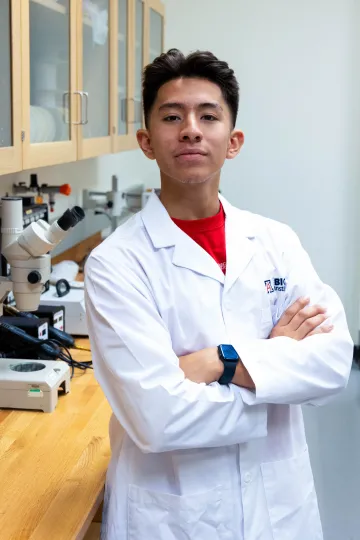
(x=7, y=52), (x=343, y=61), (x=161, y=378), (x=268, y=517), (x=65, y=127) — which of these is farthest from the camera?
(x=343, y=61)

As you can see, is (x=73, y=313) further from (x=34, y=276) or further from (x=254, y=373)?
(x=254, y=373)

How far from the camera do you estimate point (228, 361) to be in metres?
1.35

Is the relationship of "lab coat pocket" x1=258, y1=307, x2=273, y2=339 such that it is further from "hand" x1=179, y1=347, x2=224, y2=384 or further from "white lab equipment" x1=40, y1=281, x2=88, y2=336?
"white lab equipment" x1=40, y1=281, x2=88, y2=336

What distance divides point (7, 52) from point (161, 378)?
3.38ft

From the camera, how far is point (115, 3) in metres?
2.85

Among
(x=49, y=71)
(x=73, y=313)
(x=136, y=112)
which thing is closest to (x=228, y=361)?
(x=73, y=313)

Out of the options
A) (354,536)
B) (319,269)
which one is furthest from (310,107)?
(354,536)

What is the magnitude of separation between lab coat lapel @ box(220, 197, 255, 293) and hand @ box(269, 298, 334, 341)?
0.48ft

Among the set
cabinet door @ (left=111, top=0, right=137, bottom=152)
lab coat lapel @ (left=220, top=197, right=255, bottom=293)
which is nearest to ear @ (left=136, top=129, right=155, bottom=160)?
lab coat lapel @ (left=220, top=197, right=255, bottom=293)

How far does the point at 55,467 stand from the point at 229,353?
1.60 ft

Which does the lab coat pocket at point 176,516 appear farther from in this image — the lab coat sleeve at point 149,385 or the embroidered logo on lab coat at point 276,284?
the embroidered logo on lab coat at point 276,284

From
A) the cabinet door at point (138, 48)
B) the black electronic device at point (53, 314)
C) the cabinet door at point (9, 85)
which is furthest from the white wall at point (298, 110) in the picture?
the cabinet door at point (9, 85)

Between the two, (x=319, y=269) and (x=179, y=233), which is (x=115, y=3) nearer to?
(x=179, y=233)

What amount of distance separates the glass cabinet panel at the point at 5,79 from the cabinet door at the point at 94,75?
63 cm
